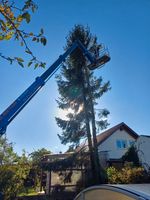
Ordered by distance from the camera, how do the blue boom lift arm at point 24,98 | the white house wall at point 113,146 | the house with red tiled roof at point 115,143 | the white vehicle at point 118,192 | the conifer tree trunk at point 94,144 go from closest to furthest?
the white vehicle at point 118,192
the blue boom lift arm at point 24,98
the conifer tree trunk at point 94,144
the house with red tiled roof at point 115,143
the white house wall at point 113,146

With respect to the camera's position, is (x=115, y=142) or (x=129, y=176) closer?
(x=129, y=176)

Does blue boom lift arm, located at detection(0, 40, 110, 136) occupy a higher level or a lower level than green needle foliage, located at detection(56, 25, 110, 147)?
lower

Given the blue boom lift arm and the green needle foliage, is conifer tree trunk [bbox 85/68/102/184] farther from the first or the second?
the blue boom lift arm

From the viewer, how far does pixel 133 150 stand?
863 inches

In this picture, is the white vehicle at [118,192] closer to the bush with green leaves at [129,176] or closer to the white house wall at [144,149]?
the bush with green leaves at [129,176]

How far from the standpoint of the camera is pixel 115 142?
85.5ft

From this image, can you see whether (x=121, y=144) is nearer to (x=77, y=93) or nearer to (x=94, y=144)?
(x=94, y=144)

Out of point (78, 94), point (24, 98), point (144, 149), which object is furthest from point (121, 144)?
point (24, 98)

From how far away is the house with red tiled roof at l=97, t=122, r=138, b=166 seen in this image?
23.5 meters

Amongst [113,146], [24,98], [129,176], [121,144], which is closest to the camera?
[24,98]

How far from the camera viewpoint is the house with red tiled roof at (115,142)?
77.1 feet

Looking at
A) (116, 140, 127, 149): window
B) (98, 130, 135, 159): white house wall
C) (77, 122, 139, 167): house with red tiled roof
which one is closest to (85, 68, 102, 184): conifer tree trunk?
(77, 122, 139, 167): house with red tiled roof

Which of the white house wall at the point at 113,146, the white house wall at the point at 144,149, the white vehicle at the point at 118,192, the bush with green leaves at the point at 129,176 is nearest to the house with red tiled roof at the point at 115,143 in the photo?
the white house wall at the point at 113,146

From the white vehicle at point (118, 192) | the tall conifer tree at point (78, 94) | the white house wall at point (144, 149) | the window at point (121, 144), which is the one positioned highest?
the tall conifer tree at point (78, 94)
